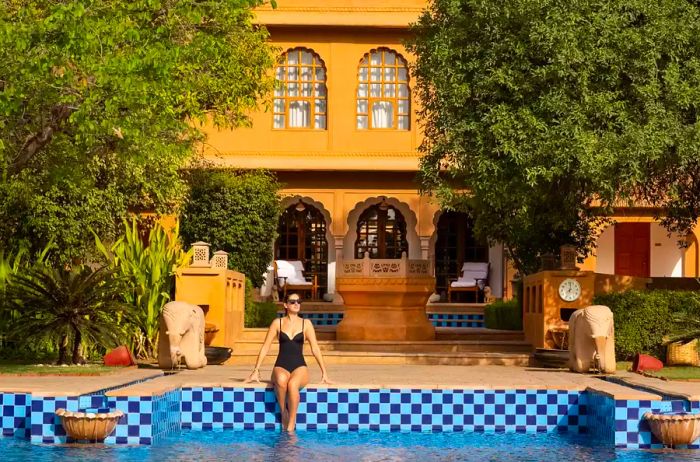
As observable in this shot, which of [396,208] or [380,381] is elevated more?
[396,208]

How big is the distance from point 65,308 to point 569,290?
653 centimetres

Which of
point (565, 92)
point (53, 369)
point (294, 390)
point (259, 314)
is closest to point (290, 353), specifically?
point (294, 390)

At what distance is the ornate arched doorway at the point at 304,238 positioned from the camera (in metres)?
27.2

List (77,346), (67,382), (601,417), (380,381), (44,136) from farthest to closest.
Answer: (77,346), (44,136), (380,381), (67,382), (601,417)

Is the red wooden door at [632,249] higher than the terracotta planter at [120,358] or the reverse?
higher

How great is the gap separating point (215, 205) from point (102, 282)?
7790 mm

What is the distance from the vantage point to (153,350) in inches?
641

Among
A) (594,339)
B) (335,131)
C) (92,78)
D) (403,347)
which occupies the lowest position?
(403,347)

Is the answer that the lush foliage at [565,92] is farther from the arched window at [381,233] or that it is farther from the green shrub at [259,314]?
the arched window at [381,233]

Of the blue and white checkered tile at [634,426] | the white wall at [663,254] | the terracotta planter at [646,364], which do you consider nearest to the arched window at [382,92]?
the white wall at [663,254]

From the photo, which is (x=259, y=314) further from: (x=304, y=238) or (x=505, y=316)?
(x=304, y=238)

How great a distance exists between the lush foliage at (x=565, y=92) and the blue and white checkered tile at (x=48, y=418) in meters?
6.81

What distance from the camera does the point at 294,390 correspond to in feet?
35.4

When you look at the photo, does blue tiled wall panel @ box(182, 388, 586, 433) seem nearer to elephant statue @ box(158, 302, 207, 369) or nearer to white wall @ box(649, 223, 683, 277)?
elephant statue @ box(158, 302, 207, 369)
